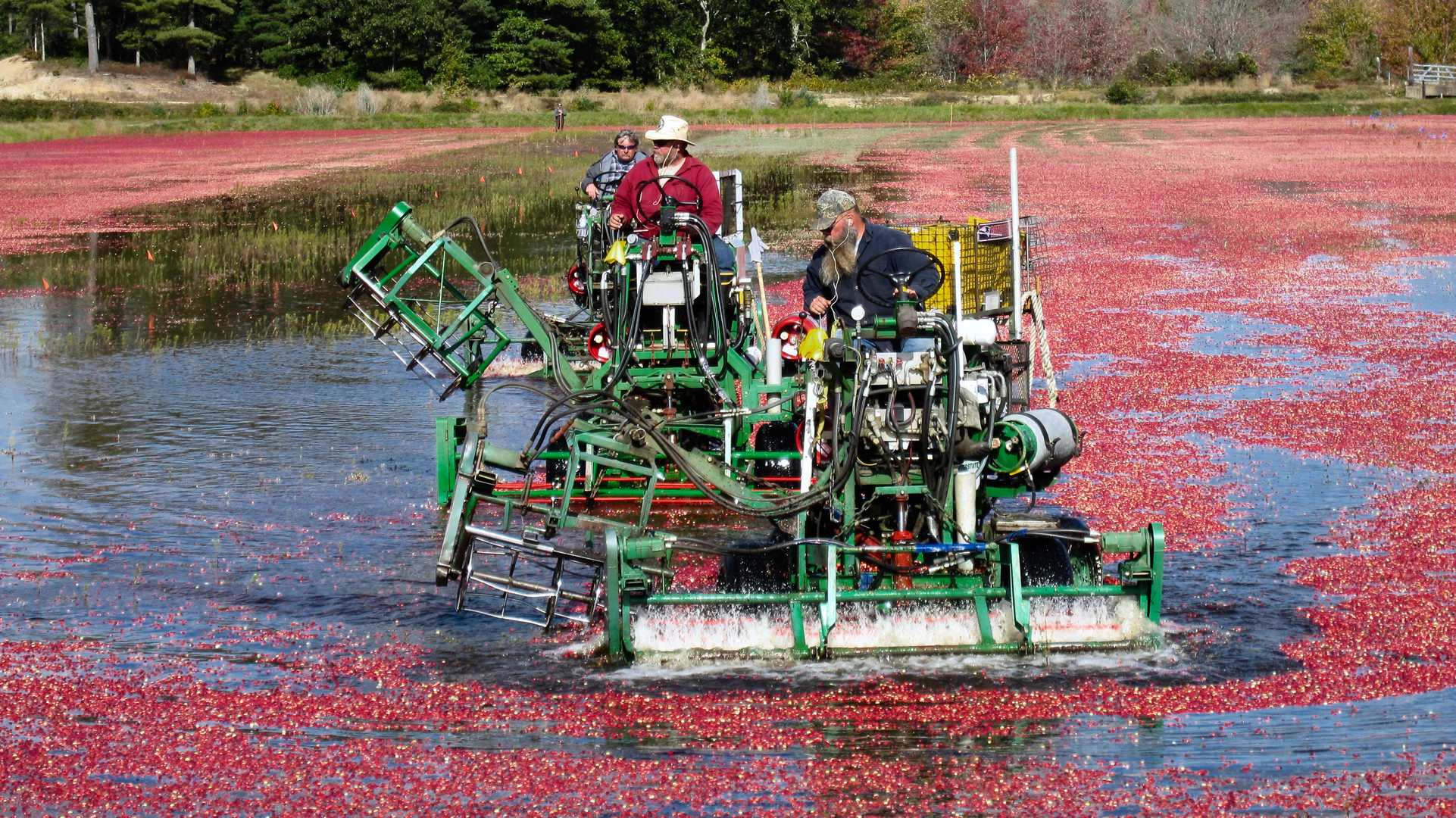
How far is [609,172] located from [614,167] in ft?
0.22

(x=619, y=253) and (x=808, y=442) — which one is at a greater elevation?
(x=619, y=253)

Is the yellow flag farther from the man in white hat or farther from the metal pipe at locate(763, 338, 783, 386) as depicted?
the metal pipe at locate(763, 338, 783, 386)

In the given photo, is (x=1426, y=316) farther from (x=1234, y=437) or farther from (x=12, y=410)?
(x=12, y=410)

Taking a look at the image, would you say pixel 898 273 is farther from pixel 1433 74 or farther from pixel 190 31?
pixel 190 31

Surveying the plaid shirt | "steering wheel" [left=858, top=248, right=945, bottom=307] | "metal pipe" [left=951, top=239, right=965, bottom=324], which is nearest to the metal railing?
the plaid shirt

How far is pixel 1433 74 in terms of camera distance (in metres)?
78.4

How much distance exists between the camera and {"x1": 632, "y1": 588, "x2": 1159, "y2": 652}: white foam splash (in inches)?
309

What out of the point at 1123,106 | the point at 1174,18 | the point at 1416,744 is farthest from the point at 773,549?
the point at 1174,18

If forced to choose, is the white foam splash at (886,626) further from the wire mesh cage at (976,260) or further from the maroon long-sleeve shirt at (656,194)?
the wire mesh cage at (976,260)

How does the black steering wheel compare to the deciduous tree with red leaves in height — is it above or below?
below

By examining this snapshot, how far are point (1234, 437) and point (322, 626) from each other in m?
7.77

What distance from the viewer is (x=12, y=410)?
14.6 m

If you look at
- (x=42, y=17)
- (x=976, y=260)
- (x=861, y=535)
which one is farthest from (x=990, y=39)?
(x=861, y=535)

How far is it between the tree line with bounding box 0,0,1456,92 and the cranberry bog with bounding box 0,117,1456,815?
2403 inches
